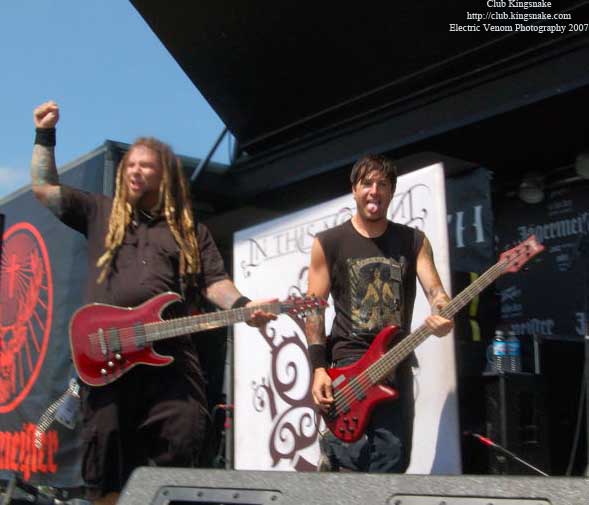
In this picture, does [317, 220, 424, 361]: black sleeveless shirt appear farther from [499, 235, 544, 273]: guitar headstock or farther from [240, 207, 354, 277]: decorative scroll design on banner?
[240, 207, 354, 277]: decorative scroll design on banner

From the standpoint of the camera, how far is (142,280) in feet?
9.00

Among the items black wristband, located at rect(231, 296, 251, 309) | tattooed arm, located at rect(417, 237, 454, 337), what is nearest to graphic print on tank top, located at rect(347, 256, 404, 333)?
tattooed arm, located at rect(417, 237, 454, 337)

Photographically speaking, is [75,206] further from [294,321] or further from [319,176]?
[319,176]

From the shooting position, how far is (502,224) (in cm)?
512

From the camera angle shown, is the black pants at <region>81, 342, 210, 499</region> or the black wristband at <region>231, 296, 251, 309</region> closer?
the black pants at <region>81, 342, 210, 499</region>

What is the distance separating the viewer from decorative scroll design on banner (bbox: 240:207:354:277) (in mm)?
4051

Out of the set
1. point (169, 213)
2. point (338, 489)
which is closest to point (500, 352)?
point (169, 213)

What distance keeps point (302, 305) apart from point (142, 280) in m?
0.58

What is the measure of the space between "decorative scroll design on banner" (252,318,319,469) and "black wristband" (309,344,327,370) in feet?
2.98

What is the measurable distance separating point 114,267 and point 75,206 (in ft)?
0.86

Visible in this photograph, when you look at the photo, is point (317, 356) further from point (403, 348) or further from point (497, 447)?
point (497, 447)

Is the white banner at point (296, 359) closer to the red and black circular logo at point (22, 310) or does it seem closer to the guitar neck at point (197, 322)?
the guitar neck at point (197, 322)

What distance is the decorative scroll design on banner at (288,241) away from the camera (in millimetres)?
4051

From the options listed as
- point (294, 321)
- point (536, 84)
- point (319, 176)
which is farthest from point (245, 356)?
point (536, 84)
